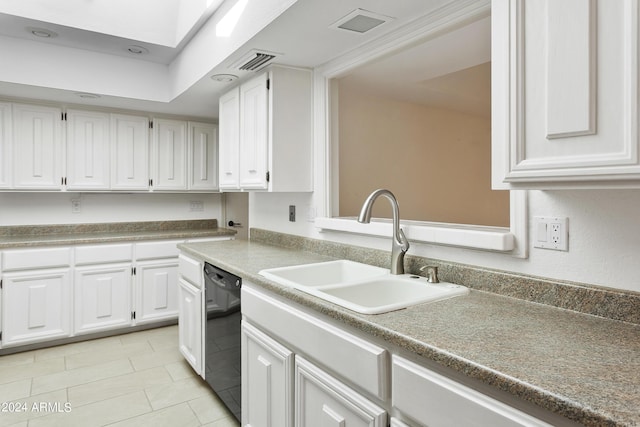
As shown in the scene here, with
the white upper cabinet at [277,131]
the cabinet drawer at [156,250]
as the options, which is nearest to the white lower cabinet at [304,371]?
the white upper cabinet at [277,131]

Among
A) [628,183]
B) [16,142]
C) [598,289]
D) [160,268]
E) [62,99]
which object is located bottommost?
[160,268]

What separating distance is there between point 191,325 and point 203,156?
203 centimetres

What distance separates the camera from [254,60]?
226 centimetres

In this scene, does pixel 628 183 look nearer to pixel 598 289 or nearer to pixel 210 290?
pixel 598 289

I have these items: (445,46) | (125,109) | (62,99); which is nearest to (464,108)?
(445,46)

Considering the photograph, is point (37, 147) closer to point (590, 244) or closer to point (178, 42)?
point (178, 42)

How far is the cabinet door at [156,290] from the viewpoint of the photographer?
3.45 m

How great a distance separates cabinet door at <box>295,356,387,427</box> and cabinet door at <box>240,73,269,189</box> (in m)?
1.27

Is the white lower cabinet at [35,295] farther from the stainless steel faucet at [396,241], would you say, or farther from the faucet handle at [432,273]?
the faucet handle at [432,273]

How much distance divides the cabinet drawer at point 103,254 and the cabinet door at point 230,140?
1130 millimetres

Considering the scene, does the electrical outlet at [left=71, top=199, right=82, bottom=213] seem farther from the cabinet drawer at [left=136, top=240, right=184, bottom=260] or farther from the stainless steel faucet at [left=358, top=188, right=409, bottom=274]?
the stainless steel faucet at [left=358, top=188, right=409, bottom=274]

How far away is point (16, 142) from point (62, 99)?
1.63ft

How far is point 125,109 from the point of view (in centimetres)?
364

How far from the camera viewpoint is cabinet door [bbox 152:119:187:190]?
3.80 metres
